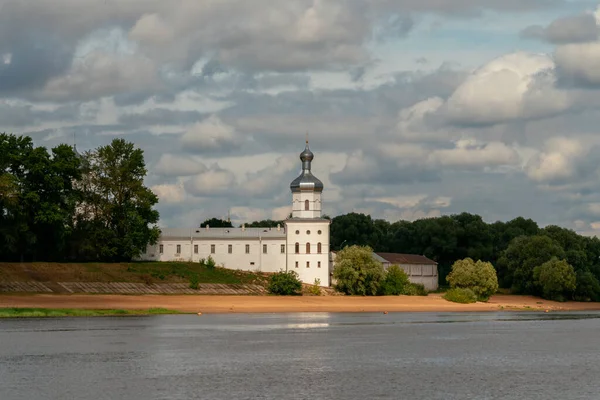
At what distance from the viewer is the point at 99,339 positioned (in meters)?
58.9

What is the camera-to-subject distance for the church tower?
124 metres

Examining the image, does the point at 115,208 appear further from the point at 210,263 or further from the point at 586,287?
the point at 586,287

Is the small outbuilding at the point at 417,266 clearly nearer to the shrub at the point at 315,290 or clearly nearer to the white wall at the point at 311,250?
the white wall at the point at 311,250

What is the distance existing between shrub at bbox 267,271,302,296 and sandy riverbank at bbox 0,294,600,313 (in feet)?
7.18

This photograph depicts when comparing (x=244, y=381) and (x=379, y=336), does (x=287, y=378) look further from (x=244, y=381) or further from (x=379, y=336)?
(x=379, y=336)

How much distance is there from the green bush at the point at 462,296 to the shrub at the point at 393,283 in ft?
18.1

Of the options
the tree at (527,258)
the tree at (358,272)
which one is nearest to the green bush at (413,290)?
the tree at (358,272)

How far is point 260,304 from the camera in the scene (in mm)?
99688

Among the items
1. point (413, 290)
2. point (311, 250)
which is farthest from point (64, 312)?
point (413, 290)

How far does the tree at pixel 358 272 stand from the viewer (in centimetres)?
11294

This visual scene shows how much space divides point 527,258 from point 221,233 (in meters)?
39.9

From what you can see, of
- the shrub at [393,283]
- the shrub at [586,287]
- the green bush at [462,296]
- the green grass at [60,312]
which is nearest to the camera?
the green grass at [60,312]

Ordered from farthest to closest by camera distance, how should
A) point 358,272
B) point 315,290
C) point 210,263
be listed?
1. point 210,263
2. point 315,290
3. point 358,272

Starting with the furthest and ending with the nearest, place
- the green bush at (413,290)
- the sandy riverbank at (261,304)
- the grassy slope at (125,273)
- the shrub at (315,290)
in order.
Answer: the green bush at (413,290), the shrub at (315,290), the grassy slope at (125,273), the sandy riverbank at (261,304)
